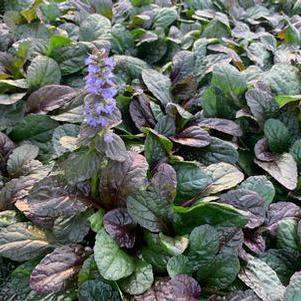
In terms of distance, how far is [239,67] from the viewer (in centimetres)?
290

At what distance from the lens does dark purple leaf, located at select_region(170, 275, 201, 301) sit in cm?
177

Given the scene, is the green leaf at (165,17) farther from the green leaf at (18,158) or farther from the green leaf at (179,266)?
the green leaf at (179,266)

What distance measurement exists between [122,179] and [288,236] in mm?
710

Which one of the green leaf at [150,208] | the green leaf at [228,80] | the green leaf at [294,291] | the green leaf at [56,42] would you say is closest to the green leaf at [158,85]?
the green leaf at [228,80]

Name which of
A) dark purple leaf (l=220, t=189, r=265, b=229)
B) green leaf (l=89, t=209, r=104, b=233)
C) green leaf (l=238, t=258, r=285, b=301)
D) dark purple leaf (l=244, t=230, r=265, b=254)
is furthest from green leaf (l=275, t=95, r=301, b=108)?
green leaf (l=89, t=209, r=104, b=233)

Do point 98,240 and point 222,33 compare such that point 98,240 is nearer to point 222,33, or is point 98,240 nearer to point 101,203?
point 101,203

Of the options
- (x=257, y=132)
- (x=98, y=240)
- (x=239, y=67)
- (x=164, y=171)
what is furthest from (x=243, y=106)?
(x=98, y=240)

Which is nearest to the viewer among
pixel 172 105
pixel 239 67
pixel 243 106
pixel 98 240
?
pixel 98 240

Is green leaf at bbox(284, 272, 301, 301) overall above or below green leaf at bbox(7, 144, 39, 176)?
above

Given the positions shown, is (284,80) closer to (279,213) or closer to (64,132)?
(279,213)

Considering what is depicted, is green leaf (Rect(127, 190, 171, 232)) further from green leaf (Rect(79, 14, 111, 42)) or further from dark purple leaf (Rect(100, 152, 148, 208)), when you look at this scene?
green leaf (Rect(79, 14, 111, 42))

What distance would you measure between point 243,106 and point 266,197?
0.63 metres

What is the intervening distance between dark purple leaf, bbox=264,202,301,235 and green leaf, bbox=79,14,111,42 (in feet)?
4.59

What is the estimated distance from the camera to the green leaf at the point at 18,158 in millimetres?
2242
